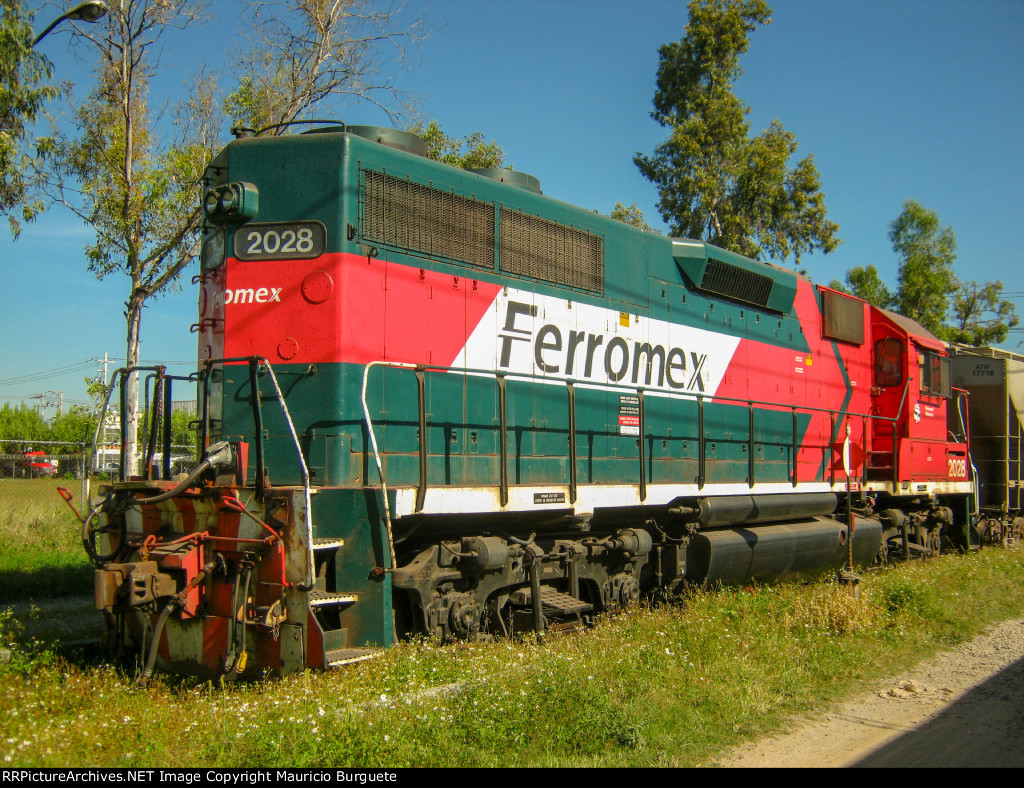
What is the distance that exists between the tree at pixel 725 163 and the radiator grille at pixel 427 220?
18.7 meters

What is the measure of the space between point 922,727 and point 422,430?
366 cm

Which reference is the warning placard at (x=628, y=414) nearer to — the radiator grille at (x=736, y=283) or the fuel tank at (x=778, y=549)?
the fuel tank at (x=778, y=549)

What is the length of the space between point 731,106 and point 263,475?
22.7 metres

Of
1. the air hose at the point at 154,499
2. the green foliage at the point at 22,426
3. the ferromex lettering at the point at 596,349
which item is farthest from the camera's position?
the green foliage at the point at 22,426

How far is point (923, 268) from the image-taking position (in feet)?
109

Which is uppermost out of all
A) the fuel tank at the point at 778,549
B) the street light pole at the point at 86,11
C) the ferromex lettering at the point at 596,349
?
the street light pole at the point at 86,11

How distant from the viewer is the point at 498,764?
3951 mm

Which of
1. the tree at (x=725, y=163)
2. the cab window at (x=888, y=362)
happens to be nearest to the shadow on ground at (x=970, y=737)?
the cab window at (x=888, y=362)

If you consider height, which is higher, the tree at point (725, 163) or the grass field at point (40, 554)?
the tree at point (725, 163)

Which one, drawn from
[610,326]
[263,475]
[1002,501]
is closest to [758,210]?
[1002,501]

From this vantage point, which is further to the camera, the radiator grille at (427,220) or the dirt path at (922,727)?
the radiator grille at (427,220)

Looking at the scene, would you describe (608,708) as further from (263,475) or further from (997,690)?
(997,690)

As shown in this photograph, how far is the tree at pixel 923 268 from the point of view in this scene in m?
32.2

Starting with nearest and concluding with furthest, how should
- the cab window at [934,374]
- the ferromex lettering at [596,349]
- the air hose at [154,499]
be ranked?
1. the air hose at [154,499]
2. the ferromex lettering at [596,349]
3. the cab window at [934,374]
